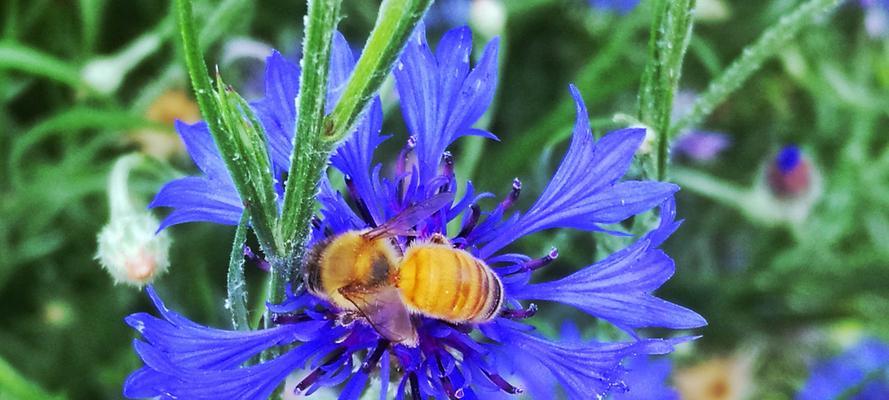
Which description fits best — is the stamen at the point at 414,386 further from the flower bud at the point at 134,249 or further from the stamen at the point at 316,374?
the flower bud at the point at 134,249

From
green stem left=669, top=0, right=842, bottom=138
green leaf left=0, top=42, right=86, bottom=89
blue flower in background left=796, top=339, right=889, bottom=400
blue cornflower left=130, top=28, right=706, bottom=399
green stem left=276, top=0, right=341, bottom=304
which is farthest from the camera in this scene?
blue flower in background left=796, top=339, right=889, bottom=400

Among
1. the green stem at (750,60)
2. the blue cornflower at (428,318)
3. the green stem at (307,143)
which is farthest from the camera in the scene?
the green stem at (750,60)

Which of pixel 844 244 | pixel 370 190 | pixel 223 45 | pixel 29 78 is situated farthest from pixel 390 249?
pixel 844 244

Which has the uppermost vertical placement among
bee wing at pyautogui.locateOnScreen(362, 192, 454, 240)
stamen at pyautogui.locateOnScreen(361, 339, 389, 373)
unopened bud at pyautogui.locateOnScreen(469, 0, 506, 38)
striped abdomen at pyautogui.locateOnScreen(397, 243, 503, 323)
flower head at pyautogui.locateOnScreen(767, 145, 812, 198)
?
unopened bud at pyautogui.locateOnScreen(469, 0, 506, 38)

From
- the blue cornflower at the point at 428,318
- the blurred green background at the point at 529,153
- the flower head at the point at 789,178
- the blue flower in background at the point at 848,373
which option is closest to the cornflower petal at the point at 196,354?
the blue cornflower at the point at 428,318

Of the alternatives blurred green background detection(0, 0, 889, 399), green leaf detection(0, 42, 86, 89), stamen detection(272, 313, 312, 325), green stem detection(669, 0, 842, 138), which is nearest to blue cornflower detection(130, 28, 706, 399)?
stamen detection(272, 313, 312, 325)

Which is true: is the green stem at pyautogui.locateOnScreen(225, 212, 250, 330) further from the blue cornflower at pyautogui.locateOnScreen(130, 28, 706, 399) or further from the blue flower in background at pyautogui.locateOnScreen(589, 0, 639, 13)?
the blue flower in background at pyautogui.locateOnScreen(589, 0, 639, 13)

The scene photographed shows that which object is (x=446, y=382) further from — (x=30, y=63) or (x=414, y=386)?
(x=30, y=63)

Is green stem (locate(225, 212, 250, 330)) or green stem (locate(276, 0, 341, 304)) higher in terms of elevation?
green stem (locate(276, 0, 341, 304))
